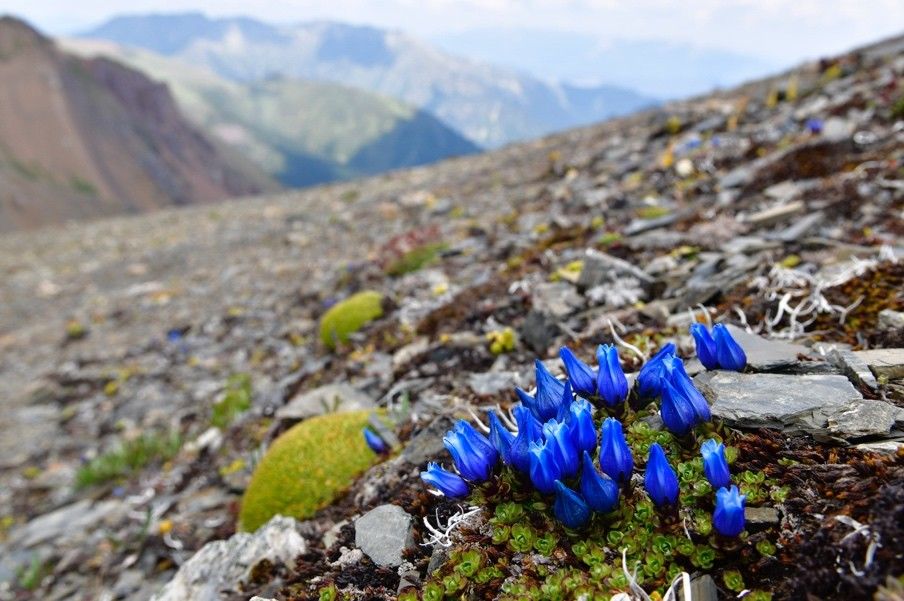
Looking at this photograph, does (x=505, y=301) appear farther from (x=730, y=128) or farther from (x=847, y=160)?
(x=730, y=128)

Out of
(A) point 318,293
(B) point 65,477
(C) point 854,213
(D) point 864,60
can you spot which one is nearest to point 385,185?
(A) point 318,293

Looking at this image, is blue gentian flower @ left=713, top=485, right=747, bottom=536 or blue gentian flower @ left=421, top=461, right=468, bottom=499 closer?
blue gentian flower @ left=713, top=485, right=747, bottom=536

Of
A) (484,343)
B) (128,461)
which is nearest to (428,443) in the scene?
(484,343)

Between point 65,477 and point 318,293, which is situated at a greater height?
point 318,293

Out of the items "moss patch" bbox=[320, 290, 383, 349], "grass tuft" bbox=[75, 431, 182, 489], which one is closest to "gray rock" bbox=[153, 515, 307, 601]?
"moss patch" bbox=[320, 290, 383, 349]

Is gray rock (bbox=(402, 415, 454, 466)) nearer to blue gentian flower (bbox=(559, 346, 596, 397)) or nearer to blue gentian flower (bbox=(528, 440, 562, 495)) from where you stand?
blue gentian flower (bbox=(559, 346, 596, 397))
